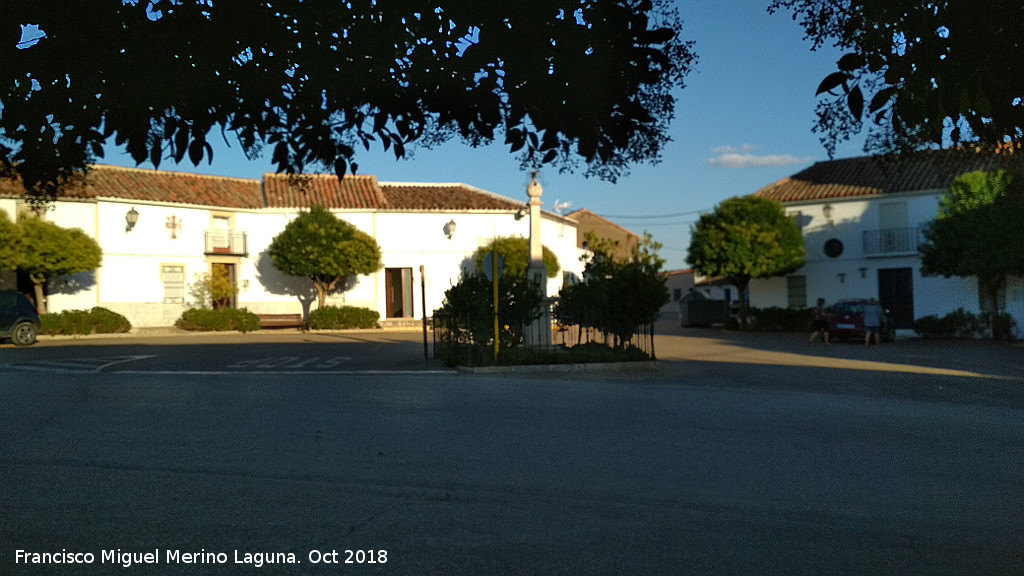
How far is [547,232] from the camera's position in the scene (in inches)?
1895

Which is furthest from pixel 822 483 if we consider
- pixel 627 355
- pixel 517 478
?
pixel 627 355

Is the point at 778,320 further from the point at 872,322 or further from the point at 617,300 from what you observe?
the point at 617,300

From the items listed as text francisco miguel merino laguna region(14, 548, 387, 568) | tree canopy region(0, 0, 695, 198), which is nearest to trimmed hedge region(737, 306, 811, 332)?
tree canopy region(0, 0, 695, 198)

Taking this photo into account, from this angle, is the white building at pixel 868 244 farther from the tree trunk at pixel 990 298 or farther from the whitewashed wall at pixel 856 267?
the tree trunk at pixel 990 298

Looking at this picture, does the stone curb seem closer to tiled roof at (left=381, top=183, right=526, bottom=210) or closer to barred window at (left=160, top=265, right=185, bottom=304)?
barred window at (left=160, top=265, right=185, bottom=304)

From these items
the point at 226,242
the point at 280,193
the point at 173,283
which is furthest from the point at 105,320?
the point at 280,193

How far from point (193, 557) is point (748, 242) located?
32462 mm

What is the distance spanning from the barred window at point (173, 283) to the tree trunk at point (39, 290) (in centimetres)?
506

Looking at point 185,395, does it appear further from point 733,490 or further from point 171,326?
point 171,326

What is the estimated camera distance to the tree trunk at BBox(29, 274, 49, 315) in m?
31.9

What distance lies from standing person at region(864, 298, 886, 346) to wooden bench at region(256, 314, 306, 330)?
22214mm

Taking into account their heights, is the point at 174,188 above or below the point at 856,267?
above

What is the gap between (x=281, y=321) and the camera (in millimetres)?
38188

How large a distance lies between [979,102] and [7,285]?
116 ft
